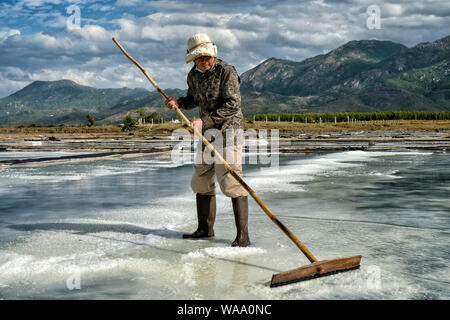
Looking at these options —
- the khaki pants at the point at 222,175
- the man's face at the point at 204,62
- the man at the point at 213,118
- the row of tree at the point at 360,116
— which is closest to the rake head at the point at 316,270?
the man at the point at 213,118

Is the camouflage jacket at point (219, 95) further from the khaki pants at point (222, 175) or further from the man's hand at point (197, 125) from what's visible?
the khaki pants at point (222, 175)

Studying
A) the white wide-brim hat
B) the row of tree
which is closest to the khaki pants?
the white wide-brim hat

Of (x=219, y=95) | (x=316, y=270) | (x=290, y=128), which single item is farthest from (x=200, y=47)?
(x=290, y=128)

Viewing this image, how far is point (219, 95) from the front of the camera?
5.30 meters

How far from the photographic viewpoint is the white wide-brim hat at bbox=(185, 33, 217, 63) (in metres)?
5.01

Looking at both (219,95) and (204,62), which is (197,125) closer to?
(219,95)

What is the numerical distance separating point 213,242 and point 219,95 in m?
1.62

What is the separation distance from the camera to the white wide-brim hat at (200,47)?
5008mm

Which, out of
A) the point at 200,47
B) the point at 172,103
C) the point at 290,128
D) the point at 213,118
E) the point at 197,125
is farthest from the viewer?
the point at 290,128

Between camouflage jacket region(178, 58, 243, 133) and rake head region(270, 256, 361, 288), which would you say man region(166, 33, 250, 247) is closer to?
camouflage jacket region(178, 58, 243, 133)

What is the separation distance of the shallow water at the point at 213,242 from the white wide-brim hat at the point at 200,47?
2.01 metres
